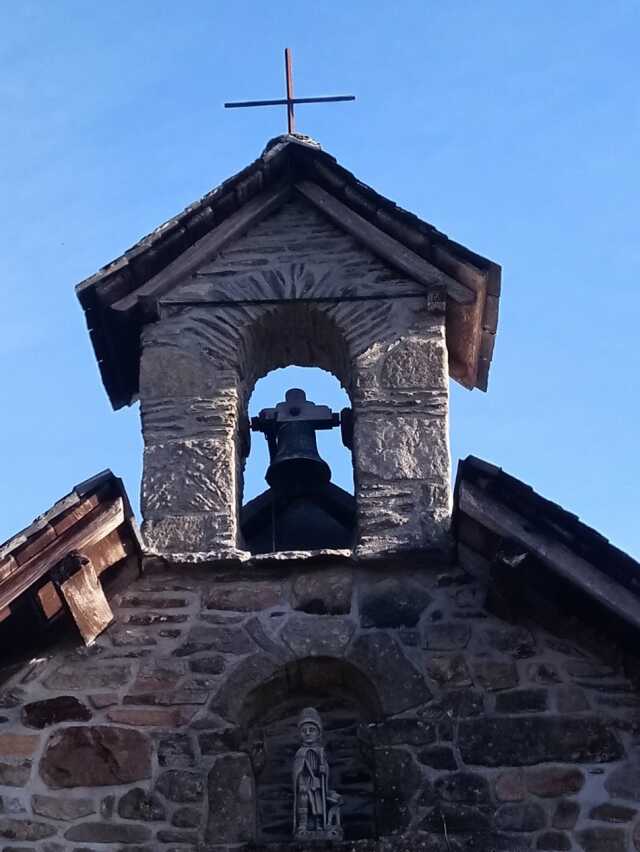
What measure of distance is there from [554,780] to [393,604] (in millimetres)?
1223

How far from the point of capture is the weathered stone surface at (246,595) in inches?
329

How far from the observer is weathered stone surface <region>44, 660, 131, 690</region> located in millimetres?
8062

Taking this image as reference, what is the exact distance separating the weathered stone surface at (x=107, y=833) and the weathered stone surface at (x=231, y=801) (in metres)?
0.29

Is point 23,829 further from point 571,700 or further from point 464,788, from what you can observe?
point 571,700

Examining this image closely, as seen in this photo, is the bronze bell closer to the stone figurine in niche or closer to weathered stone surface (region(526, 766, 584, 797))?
the stone figurine in niche

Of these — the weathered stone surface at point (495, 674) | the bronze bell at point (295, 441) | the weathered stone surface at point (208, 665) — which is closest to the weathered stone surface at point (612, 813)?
the weathered stone surface at point (495, 674)

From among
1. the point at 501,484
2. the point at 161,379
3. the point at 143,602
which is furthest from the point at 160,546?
the point at 501,484

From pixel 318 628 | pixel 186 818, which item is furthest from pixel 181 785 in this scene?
pixel 318 628

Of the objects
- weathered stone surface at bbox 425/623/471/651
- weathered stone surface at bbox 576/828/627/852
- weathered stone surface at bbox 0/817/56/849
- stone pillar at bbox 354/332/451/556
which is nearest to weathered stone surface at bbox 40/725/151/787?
weathered stone surface at bbox 0/817/56/849

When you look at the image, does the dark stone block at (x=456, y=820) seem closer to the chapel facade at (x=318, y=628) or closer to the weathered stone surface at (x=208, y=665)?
the chapel facade at (x=318, y=628)

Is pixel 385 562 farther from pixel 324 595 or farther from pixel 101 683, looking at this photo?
pixel 101 683

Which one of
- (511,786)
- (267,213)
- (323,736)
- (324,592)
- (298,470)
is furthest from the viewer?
(267,213)

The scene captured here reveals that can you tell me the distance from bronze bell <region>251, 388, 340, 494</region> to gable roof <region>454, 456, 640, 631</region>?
1.57 metres

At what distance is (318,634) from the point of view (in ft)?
27.0
